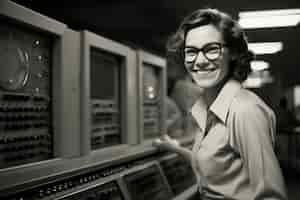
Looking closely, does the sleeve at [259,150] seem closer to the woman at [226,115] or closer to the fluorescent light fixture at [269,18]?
the woman at [226,115]

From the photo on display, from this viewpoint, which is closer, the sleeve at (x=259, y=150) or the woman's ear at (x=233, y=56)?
the sleeve at (x=259, y=150)

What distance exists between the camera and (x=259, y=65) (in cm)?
82

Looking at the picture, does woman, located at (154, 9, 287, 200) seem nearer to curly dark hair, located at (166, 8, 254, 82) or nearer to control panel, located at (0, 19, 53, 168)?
curly dark hair, located at (166, 8, 254, 82)

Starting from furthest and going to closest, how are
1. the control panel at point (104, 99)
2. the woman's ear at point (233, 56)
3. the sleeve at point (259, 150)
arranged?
the control panel at point (104, 99), the woman's ear at point (233, 56), the sleeve at point (259, 150)

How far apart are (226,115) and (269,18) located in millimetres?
234

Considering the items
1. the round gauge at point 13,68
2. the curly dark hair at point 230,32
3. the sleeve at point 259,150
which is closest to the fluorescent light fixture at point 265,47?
the curly dark hair at point 230,32

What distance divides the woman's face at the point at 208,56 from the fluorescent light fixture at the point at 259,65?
9 centimetres

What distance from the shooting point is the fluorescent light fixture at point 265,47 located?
2.57 ft

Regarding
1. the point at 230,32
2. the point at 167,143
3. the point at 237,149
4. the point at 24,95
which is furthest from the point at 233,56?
the point at 167,143

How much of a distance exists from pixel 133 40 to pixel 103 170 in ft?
1.29

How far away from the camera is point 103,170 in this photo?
0.93 metres

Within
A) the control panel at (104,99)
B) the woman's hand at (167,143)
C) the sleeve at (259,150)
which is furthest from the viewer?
the woman's hand at (167,143)

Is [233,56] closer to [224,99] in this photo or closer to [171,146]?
[224,99]

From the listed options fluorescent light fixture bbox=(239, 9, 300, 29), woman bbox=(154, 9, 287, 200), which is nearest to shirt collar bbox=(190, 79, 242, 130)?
woman bbox=(154, 9, 287, 200)
